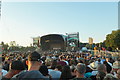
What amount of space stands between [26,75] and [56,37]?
40.7 meters

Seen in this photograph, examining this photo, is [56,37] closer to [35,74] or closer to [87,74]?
[87,74]

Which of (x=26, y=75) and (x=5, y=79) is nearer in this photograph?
(x=26, y=75)

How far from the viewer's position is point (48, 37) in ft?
138

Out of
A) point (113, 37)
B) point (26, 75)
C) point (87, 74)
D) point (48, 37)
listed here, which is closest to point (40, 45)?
point (48, 37)

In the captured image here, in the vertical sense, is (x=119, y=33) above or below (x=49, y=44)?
above

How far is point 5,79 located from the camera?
2.74 m

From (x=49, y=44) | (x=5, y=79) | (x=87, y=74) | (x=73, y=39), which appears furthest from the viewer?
(x=49, y=44)

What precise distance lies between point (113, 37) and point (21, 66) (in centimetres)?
5246

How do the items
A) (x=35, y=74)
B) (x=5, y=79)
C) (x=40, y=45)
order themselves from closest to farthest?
1. (x=35, y=74)
2. (x=5, y=79)
3. (x=40, y=45)

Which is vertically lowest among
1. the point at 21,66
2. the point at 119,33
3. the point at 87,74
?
the point at 87,74

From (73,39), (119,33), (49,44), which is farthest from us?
(119,33)

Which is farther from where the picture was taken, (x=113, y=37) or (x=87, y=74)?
(x=113, y=37)

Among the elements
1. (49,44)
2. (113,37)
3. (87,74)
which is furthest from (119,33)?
(87,74)

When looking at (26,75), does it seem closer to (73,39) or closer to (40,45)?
(73,39)
